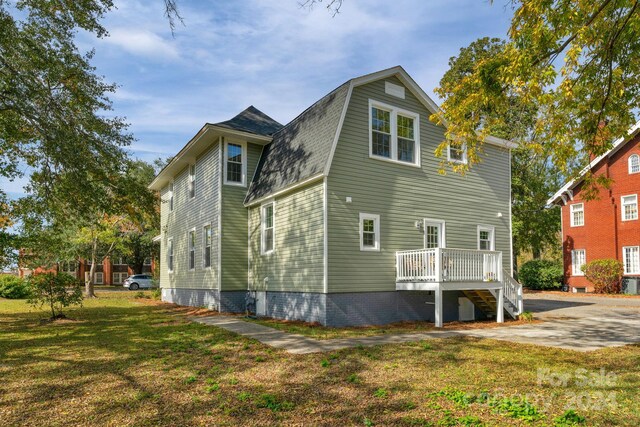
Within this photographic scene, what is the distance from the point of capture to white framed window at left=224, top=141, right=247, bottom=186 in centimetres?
1661

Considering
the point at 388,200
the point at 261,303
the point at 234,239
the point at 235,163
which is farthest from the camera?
the point at 235,163

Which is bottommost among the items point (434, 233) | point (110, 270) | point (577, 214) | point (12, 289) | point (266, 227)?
point (110, 270)

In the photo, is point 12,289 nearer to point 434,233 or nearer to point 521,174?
point 434,233

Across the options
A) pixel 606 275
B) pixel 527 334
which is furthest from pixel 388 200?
pixel 606 275

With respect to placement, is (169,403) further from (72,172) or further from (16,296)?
(16,296)

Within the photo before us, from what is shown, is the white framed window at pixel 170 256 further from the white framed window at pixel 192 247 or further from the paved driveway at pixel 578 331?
the paved driveway at pixel 578 331

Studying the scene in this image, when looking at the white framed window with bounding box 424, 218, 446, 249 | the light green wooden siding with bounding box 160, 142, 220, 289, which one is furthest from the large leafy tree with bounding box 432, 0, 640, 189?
the light green wooden siding with bounding box 160, 142, 220, 289

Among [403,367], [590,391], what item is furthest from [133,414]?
[590,391]

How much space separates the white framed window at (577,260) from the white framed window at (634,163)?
586 centimetres

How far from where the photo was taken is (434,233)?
15.1 m

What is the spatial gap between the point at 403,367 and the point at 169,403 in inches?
143

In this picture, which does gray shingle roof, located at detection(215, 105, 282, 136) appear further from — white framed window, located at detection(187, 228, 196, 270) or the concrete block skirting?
the concrete block skirting

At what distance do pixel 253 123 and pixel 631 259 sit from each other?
23570mm

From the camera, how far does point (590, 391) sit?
5.93m
